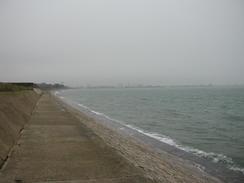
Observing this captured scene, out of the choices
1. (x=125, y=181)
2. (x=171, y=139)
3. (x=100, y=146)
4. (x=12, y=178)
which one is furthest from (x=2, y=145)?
(x=171, y=139)

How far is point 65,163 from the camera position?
7.68 meters

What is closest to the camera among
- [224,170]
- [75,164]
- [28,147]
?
[75,164]

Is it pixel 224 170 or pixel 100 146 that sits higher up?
pixel 100 146

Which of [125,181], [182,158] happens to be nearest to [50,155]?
[125,181]

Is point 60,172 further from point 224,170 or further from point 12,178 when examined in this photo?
point 224,170

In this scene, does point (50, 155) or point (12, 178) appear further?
point (50, 155)

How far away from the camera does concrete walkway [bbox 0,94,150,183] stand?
6.55 meters

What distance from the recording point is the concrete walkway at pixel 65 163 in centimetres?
655

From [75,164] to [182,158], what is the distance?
6.62 metres

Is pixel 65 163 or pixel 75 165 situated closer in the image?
pixel 75 165

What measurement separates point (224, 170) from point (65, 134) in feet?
22.3

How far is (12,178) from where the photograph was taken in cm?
648

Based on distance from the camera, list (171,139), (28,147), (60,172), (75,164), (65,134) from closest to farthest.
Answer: (60,172) → (75,164) → (28,147) → (65,134) → (171,139)

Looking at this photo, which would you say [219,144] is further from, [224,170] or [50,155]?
[50,155]
